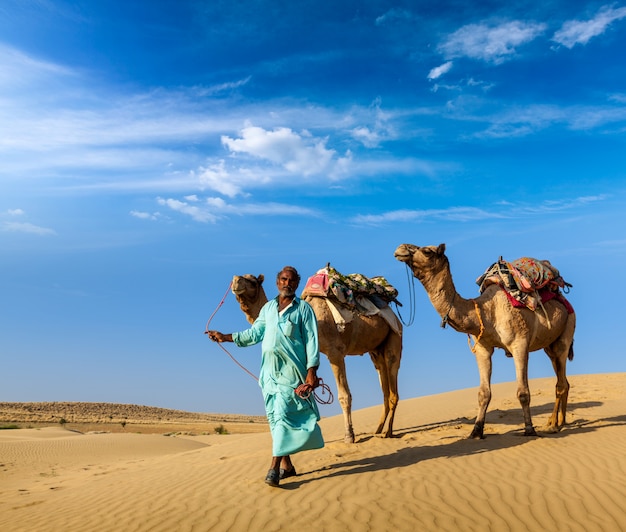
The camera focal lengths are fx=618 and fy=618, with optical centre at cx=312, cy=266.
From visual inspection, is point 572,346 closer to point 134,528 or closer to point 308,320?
point 308,320

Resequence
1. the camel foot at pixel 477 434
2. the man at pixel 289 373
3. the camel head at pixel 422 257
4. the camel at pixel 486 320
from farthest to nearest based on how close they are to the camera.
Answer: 1. the camel foot at pixel 477 434
2. the camel at pixel 486 320
3. the camel head at pixel 422 257
4. the man at pixel 289 373

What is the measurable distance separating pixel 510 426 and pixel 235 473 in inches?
258

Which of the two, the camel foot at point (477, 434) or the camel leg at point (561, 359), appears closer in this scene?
the camel foot at point (477, 434)

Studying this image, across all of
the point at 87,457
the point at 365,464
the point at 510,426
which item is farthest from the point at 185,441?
the point at 365,464

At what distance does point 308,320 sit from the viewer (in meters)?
7.93

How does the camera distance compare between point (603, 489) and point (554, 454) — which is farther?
point (554, 454)

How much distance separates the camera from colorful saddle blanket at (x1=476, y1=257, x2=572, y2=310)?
11664 millimetres

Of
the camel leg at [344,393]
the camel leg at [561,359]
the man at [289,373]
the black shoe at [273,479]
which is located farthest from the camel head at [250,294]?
the camel leg at [561,359]

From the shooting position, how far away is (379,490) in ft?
25.4

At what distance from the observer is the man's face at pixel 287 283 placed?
7.96m

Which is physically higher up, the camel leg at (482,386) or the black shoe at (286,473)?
the camel leg at (482,386)

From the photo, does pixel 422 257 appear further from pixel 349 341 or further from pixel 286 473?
pixel 286 473

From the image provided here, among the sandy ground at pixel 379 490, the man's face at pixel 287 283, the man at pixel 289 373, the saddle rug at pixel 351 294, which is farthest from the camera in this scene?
the saddle rug at pixel 351 294

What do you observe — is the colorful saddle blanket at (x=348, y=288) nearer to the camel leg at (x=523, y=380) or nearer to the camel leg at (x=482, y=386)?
the camel leg at (x=482, y=386)
